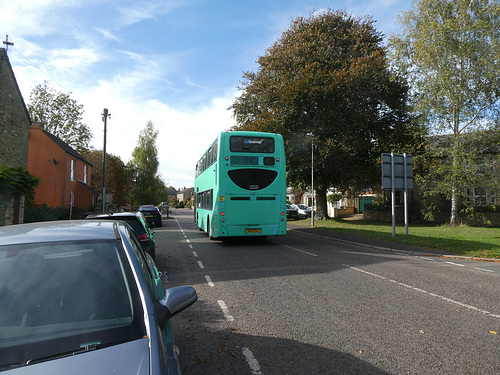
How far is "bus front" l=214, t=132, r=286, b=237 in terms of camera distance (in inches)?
522

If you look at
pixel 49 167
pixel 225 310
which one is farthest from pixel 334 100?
pixel 49 167

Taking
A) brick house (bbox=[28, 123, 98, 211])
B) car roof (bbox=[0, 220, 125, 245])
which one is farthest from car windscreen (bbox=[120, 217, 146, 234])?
brick house (bbox=[28, 123, 98, 211])

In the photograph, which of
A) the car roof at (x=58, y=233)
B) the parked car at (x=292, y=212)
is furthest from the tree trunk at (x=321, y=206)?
the car roof at (x=58, y=233)

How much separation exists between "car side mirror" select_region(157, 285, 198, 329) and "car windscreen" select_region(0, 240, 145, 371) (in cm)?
17

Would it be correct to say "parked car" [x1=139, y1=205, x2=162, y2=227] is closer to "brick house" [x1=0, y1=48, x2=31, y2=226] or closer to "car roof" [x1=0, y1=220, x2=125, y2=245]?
"brick house" [x1=0, y1=48, x2=31, y2=226]

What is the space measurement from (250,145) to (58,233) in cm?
1095

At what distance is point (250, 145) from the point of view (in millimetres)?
13414

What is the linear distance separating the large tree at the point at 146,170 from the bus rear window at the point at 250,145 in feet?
124

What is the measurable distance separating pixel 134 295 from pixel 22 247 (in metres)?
0.92

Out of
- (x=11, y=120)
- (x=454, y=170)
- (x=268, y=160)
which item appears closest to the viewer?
(x=268, y=160)

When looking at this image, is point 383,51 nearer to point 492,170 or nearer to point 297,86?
point 297,86

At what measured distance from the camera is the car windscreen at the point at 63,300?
1.94 meters

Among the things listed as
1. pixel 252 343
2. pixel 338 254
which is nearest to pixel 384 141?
pixel 338 254

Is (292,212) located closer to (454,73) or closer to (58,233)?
(454,73)
